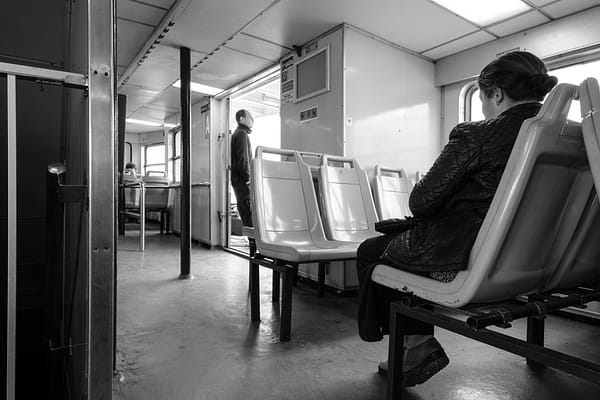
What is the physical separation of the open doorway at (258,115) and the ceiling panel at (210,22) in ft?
3.63

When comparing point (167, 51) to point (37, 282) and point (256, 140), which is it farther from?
point (256, 140)

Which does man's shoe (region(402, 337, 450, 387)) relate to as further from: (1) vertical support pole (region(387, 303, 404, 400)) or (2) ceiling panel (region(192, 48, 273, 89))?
(2) ceiling panel (region(192, 48, 273, 89))

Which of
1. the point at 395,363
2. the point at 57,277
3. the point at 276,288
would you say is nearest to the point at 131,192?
the point at 276,288

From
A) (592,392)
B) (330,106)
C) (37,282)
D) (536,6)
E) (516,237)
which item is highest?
(536,6)

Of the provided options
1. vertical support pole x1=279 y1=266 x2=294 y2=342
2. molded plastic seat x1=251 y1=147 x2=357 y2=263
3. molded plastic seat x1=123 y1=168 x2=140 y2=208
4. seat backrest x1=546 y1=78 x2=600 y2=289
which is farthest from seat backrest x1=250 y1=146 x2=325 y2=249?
molded plastic seat x1=123 y1=168 x2=140 y2=208

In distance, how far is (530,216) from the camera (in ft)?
3.79

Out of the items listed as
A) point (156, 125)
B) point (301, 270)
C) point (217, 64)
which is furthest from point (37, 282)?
point (156, 125)

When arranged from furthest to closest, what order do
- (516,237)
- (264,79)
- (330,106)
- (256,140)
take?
(256,140), (264,79), (330,106), (516,237)

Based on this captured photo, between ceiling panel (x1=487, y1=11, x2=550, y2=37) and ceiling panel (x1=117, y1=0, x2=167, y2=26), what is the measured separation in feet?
10.1

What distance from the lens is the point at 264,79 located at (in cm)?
500

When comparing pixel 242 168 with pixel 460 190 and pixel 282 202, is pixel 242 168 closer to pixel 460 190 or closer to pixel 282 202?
pixel 282 202

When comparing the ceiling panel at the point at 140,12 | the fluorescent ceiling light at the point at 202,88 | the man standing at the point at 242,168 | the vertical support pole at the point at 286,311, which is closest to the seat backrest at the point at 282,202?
the vertical support pole at the point at 286,311

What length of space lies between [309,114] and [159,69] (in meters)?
2.49

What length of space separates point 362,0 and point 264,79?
7.35ft
